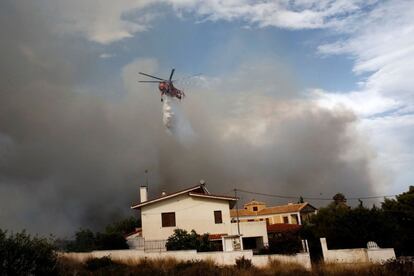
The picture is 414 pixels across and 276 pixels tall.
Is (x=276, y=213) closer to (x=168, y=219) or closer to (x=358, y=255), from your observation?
(x=168, y=219)

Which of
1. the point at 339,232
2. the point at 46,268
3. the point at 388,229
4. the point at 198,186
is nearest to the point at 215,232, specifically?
the point at 198,186

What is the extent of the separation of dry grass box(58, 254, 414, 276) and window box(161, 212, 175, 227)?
865cm

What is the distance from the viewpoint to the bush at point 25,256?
36.0ft

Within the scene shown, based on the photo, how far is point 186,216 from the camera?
35.8 metres

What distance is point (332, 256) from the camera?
2394cm

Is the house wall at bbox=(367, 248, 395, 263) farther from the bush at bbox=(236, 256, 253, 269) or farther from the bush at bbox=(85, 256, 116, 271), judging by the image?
the bush at bbox=(85, 256, 116, 271)

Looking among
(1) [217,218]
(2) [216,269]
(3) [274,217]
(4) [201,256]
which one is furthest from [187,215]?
(3) [274,217]

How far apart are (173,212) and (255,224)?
26.2ft

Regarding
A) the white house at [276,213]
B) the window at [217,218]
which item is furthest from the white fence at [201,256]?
the white house at [276,213]

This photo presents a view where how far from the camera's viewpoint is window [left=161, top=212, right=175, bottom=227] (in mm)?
35750

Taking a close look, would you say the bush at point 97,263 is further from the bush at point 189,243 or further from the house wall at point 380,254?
the house wall at point 380,254

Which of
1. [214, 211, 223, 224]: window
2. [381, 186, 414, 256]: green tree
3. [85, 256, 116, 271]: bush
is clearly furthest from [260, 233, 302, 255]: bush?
[85, 256, 116, 271]: bush

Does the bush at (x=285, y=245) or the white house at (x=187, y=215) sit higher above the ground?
the white house at (x=187, y=215)

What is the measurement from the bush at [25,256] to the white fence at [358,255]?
17.3 meters
